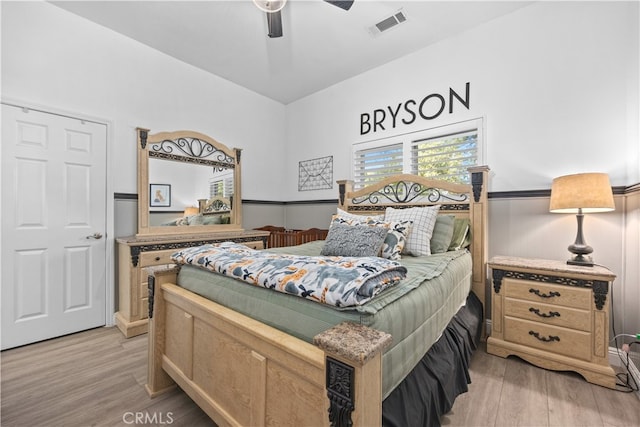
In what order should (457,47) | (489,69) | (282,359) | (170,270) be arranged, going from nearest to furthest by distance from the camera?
(282,359)
(170,270)
(489,69)
(457,47)

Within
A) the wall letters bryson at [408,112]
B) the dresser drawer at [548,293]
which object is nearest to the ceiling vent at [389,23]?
the wall letters bryson at [408,112]

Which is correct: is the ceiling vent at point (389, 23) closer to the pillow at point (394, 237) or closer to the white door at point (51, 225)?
the pillow at point (394, 237)

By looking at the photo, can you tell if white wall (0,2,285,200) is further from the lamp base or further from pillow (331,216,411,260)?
the lamp base

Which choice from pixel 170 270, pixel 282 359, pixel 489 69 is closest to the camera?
pixel 282 359

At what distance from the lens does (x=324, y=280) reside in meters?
0.99

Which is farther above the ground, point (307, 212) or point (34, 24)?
point (34, 24)

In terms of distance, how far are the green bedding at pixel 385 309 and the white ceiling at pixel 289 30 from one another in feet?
7.65

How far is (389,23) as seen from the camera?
8.66ft

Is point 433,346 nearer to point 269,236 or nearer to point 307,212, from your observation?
point 269,236

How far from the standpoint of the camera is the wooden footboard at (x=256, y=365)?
0.73 metres

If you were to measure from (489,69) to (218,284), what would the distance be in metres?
3.00

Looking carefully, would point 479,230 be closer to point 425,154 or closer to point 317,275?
point 425,154

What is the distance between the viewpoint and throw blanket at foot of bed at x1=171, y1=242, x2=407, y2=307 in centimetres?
93

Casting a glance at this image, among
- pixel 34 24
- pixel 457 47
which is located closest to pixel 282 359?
pixel 457 47
